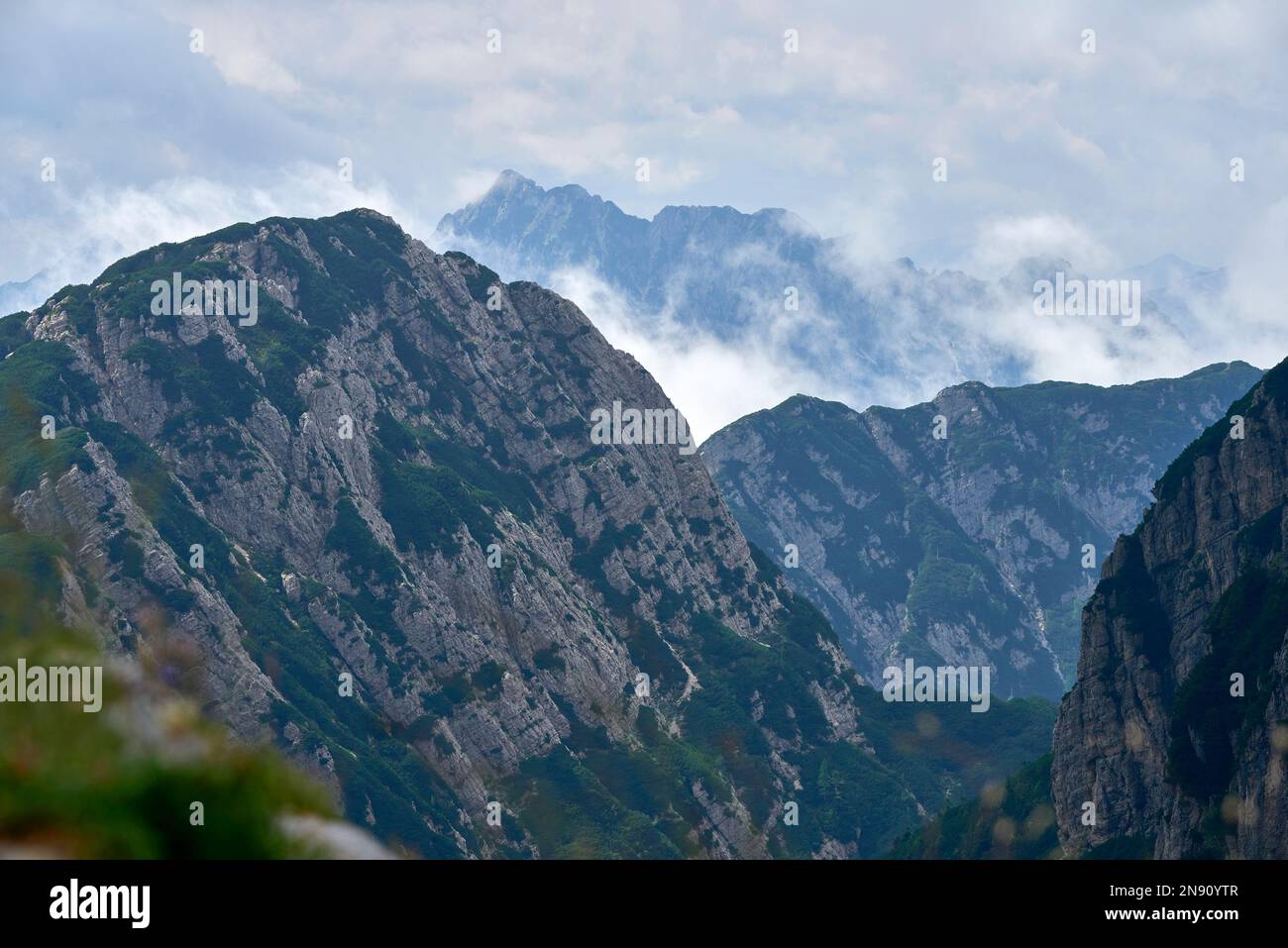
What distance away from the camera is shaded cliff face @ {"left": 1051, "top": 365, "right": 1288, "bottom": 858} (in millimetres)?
150125

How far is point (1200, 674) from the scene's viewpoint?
539ft

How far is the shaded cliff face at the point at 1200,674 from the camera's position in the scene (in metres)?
150
